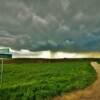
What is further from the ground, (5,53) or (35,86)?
(5,53)

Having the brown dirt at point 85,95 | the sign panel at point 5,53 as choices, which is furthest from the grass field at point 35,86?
the sign panel at point 5,53

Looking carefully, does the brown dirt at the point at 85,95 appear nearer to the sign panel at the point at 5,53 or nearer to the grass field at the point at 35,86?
the grass field at the point at 35,86

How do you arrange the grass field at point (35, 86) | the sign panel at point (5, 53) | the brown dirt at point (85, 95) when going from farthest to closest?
the sign panel at point (5, 53)
the brown dirt at point (85, 95)
the grass field at point (35, 86)

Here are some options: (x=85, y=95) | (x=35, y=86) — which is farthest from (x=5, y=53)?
(x=85, y=95)

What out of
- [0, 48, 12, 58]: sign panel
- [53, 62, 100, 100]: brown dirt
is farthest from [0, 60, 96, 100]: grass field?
[0, 48, 12, 58]: sign panel

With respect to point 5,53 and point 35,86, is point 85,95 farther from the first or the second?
point 5,53

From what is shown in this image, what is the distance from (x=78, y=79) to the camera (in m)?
17.5

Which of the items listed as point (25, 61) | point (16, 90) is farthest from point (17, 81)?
point (25, 61)

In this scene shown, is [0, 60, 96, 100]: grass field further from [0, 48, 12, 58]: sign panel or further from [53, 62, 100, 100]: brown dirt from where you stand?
[0, 48, 12, 58]: sign panel

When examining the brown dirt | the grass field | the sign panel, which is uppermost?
the sign panel

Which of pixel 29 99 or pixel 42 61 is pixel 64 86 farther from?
pixel 42 61

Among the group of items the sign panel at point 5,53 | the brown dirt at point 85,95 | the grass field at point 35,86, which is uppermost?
the sign panel at point 5,53

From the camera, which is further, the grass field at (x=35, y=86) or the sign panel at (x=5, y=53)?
the sign panel at (x=5, y=53)

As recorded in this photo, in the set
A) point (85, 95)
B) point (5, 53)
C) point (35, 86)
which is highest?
point (5, 53)
